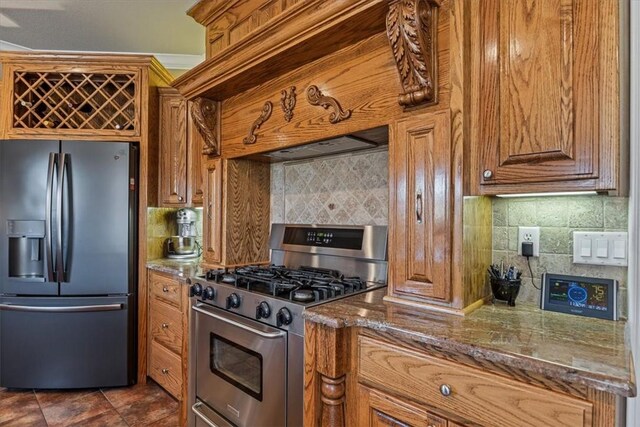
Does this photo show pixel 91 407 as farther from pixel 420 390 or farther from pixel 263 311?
pixel 420 390

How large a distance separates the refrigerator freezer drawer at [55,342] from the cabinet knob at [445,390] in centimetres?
236

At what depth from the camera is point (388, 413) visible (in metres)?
1.13

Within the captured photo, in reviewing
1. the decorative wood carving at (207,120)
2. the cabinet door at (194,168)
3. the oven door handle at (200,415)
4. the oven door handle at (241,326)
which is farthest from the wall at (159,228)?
the oven door handle at (200,415)

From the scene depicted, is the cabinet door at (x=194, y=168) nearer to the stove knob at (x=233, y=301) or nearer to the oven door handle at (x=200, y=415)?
the stove knob at (x=233, y=301)

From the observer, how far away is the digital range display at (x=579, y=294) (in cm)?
118

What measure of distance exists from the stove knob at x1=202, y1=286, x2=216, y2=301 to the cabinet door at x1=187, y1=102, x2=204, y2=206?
114cm

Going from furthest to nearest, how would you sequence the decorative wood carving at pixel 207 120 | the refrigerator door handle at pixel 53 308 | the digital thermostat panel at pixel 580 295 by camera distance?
the refrigerator door handle at pixel 53 308 < the decorative wood carving at pixel 207 120 < the digital thermostat panel at pixel 580 295

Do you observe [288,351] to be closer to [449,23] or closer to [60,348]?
[449,23]

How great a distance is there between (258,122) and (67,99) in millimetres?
1745

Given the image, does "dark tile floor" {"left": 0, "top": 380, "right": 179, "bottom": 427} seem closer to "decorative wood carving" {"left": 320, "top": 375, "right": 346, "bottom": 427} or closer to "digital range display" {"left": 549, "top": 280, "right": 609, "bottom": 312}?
"decorative wood carving" {"left": 320, "top": 375, "right": 346, "bottom": 427}

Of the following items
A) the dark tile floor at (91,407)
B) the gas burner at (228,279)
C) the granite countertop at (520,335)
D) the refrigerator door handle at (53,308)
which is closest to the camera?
the granite countertop at (520,335)

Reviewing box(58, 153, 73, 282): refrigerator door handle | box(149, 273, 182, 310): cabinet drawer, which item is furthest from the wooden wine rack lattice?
box(149, 273, 182, 310): cabinet drawer

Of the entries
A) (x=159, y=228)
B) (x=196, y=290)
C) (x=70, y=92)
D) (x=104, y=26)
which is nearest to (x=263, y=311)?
(x=196, y=290)

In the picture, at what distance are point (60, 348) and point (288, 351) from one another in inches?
81.1
